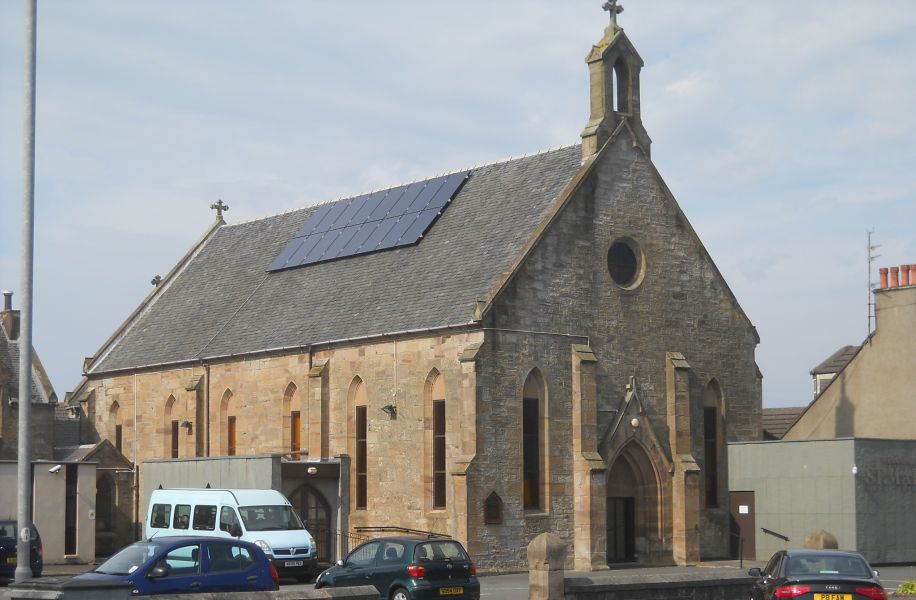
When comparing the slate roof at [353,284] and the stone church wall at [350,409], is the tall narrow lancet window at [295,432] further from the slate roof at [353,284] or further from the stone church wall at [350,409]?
the slate roof at [353,284]

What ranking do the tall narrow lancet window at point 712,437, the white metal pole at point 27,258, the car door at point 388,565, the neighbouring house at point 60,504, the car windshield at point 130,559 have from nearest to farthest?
the white metal pole at point 27,258 < the car windshield at point 130,559 < the car door at point 388,565 < the neighbouring house at point 60,504 < the tall narrow lancet window at point 712,437

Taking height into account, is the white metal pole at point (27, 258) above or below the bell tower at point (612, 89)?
below

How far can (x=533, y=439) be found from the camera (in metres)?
41.8

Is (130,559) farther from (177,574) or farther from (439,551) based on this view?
(439,551)

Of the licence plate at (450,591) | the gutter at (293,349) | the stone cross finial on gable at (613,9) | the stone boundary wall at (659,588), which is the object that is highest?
the stone cross finial on gable at (613,9)

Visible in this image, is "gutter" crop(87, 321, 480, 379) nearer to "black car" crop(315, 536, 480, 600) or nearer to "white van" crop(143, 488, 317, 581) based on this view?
"white van" crop(143, 488, 317, 581)

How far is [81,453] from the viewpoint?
54531mm

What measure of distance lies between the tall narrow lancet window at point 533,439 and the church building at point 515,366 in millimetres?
66

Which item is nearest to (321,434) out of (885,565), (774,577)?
(885,565)

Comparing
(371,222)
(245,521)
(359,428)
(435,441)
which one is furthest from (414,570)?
(371,222)

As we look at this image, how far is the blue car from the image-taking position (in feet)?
78.6

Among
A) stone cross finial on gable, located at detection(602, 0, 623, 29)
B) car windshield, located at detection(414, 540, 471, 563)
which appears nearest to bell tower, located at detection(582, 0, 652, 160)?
stone cross finial on gable, located at detection(602, 0, 623, 29)

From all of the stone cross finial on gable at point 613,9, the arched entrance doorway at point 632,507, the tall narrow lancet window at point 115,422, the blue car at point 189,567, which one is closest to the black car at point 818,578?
the blue car at point 189,567

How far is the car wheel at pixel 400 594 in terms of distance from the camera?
27625 mm
